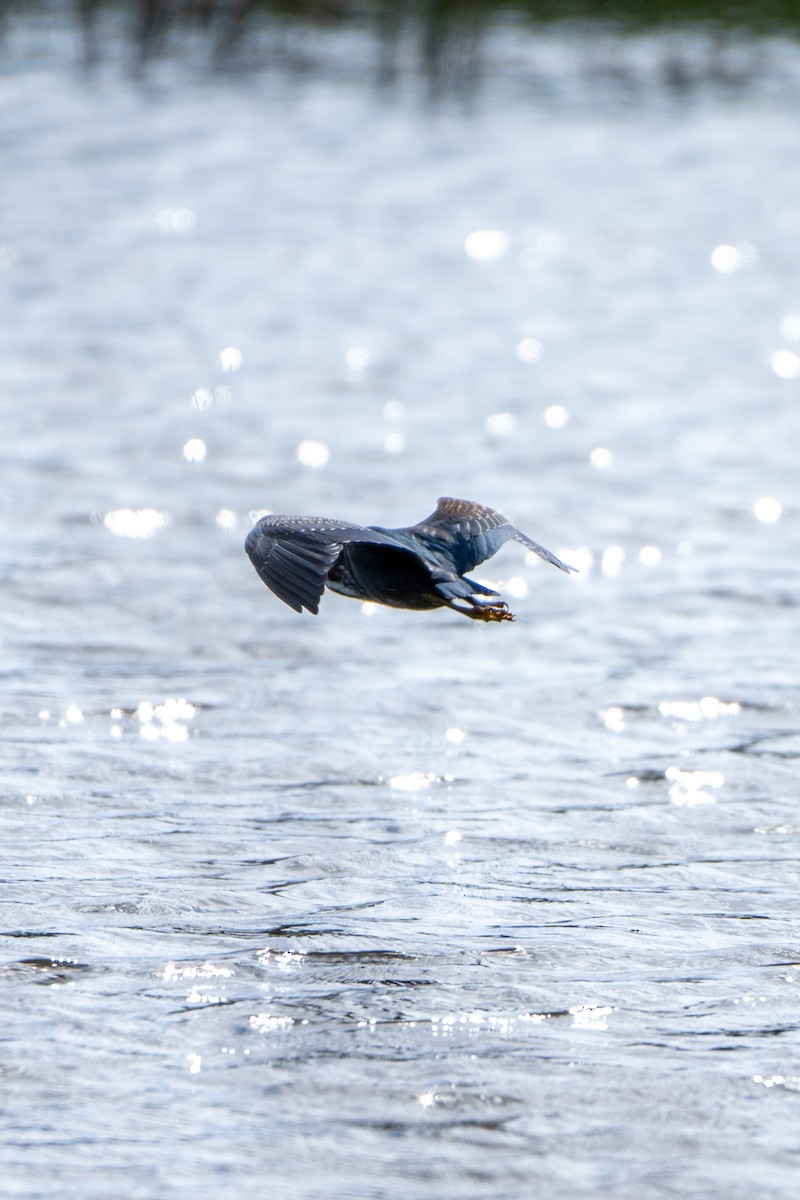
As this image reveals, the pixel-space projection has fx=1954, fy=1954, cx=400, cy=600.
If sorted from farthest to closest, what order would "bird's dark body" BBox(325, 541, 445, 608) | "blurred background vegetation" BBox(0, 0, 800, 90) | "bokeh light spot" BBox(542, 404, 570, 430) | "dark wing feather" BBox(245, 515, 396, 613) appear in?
"blurred background vegetation" BBox(0, 0, 800, 90), "bokeh light spot" BBox(542, 404, 570, 430), "bird's dark body" BBox(325, 541, 445, 608), "dark wing feather" BBox(245, 515, 396, 613)

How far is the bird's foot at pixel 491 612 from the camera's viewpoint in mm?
5102

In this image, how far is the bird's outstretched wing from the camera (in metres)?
5.51

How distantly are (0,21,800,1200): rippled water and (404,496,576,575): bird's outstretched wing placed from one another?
94 centimetres

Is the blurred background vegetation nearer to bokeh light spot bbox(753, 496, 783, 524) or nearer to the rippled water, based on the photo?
the rippled water

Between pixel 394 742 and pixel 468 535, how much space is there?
140 cm

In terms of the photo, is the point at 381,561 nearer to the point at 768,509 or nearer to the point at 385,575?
the point at 385,575

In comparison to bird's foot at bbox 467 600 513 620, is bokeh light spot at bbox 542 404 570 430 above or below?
below

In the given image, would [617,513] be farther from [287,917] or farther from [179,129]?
[179,129]

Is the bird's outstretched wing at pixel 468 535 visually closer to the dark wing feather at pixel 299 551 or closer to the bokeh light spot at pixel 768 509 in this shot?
the dark wing feather at pixel 299 551

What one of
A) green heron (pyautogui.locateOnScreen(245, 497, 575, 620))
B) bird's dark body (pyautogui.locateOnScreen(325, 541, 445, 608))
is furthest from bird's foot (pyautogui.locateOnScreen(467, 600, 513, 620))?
bird's dark body (pyautogui.locateOnScreen(325, 541, 445, 608))

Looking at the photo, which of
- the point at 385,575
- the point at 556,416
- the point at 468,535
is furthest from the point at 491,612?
the point at 556,416

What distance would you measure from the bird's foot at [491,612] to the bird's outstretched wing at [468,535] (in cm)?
19

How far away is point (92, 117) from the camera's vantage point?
2145 centimetres

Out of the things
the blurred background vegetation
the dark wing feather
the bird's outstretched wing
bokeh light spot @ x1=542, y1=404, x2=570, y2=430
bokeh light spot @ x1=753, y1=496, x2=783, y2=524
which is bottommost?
the blurred background vegetation
